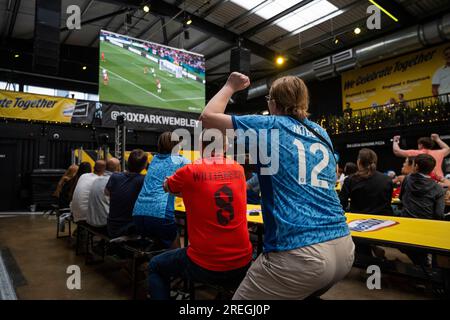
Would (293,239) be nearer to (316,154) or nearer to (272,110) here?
(316,154)

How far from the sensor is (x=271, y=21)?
414 inches

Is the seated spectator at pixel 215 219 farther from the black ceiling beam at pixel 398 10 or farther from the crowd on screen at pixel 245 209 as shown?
the black ceiling beam at pixel 398 10

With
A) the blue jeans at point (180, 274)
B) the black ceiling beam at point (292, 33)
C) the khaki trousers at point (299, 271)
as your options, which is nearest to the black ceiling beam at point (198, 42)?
the black ceiling beam at point (292, 33)

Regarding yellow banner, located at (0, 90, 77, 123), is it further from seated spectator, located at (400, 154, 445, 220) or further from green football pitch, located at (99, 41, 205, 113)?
seated spectator, located at (400, 154, 445, 220)

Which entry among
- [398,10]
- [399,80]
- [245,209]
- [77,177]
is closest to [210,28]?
[398,10]

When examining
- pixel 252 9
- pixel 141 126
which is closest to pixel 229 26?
pixel 252 9

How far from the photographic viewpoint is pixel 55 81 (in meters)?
13.6

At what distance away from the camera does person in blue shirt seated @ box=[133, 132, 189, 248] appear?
8.11 ft

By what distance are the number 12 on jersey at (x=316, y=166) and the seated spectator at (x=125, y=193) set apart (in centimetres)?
203

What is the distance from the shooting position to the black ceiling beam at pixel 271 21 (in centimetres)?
937

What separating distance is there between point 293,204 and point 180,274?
3.33 feet
